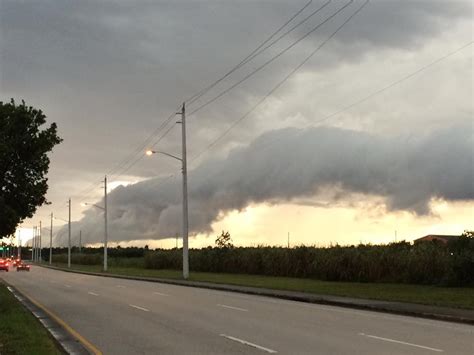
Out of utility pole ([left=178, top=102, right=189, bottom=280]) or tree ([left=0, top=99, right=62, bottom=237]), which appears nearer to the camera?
tree ([left=0, top=99, right=62, bottom=237])

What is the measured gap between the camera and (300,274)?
47.9m

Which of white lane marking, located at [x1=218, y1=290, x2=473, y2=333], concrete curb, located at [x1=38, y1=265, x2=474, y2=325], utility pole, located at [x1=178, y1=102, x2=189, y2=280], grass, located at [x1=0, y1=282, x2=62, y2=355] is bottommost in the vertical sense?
white lane marking, located at [x1=218, y1=290, x2=473, y2=333]

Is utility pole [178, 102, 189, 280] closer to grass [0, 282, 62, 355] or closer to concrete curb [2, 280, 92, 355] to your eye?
concrete curb [2, 280, 92, 355]

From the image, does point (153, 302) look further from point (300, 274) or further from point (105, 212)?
point (105, 212)

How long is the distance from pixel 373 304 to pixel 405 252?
1837 centimetres

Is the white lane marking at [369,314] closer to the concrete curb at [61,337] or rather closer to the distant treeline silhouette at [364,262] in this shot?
the concrete curb at [61,337]

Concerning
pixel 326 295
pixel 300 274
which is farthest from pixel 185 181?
pixel 326 295

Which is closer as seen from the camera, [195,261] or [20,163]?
[20,163]

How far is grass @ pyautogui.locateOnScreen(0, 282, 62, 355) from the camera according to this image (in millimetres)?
11555

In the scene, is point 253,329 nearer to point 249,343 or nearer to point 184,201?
point 249,343

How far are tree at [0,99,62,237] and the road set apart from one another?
398 centimetres

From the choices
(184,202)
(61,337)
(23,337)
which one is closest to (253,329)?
(61,337)

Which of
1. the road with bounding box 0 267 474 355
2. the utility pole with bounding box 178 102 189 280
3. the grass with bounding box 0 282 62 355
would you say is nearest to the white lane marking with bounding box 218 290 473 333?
the road with bounding box 0 267 474 355

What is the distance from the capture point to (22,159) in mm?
24156
